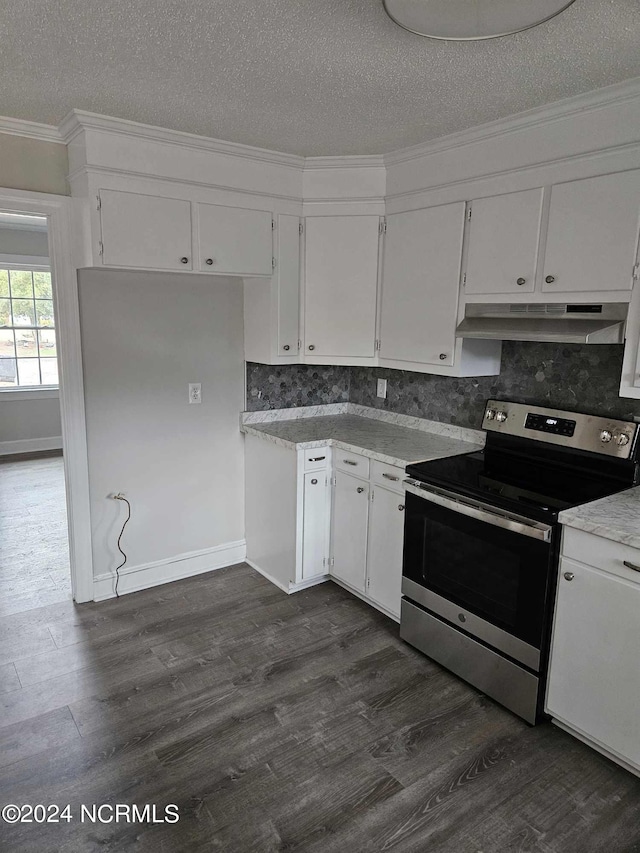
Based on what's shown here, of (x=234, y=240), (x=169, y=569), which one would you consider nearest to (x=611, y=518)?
(x=234, y=240)

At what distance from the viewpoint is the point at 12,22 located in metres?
1.73

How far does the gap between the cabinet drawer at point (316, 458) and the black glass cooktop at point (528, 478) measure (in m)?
0.64

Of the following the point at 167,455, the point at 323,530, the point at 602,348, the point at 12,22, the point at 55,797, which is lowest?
the point at 55,797

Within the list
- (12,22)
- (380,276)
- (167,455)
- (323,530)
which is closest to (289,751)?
(323,530)

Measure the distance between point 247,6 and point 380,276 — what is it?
1.73 metres

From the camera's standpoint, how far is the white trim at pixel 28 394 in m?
6.21

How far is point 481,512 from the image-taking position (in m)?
2.33

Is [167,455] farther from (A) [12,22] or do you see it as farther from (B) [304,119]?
(A) [12,22]

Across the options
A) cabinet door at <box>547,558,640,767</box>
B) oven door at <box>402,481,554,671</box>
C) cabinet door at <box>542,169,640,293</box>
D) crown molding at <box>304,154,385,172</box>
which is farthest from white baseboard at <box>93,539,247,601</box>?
cabinet door at <box>542,169,640,293</box>

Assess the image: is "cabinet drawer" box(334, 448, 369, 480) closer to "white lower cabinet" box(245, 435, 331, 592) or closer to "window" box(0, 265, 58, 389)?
"white lower cabinet" box(245, 435, 331, 592)

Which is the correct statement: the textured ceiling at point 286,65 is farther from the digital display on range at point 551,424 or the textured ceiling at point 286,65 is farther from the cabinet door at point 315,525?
the cabinet door at point 315,525

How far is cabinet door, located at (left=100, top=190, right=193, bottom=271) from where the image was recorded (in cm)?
272

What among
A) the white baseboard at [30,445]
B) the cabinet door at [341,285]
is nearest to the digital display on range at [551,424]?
the cabinet door at [341,285]

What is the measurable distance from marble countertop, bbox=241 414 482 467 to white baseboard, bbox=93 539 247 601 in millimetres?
805
